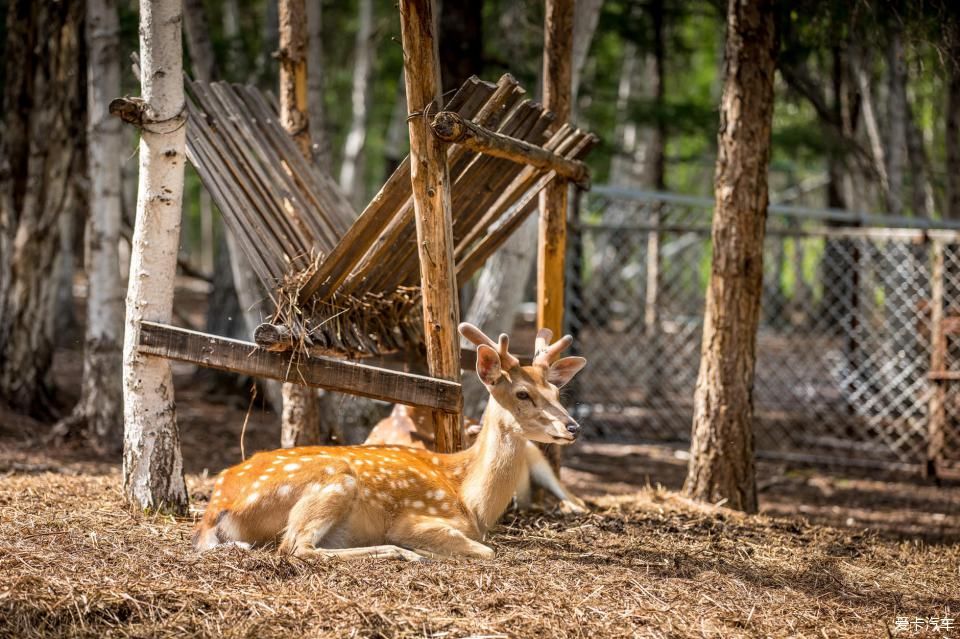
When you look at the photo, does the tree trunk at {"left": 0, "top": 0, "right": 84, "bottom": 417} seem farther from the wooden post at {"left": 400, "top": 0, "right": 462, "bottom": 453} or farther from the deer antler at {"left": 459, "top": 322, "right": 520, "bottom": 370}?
the deer antler at {"left": 459, "top": 322, "right": 520, "bottom": 370}

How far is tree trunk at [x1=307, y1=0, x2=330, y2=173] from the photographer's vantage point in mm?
8438

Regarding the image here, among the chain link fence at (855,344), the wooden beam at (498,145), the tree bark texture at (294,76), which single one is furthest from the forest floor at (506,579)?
the chain link fence at (855,344)

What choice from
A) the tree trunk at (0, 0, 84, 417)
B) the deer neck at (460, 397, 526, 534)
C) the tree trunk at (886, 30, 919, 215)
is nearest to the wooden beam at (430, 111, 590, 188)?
the deer neck at (460, 397, 526, 534)

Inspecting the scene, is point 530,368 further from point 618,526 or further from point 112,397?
point 112,397

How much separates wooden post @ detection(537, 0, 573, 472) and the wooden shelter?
0.05 m

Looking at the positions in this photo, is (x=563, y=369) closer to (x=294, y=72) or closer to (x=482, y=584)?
(x=482, y=584)

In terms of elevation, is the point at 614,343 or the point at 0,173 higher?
the point at 0,173

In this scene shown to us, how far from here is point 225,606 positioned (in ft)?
12.7

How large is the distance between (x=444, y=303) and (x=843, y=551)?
2.50 meters

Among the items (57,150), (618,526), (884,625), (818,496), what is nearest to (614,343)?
(818,496)

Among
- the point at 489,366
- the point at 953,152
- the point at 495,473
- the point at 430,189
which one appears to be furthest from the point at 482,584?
the point at 953,152

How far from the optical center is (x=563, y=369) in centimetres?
556

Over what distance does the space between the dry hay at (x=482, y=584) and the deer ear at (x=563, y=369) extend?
31.2 inches

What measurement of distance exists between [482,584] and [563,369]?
5.14 feet
